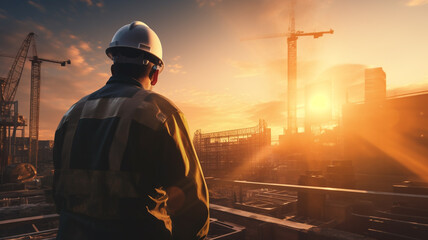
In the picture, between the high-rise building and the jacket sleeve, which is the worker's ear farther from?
the high-rise building

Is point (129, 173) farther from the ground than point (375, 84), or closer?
closer

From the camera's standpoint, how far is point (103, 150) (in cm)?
128

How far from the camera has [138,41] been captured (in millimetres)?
1650

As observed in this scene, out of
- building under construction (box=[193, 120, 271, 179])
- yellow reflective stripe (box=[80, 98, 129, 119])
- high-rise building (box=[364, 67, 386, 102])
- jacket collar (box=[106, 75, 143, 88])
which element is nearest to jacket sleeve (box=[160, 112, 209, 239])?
yellow reflective stripe (box=[80, 98, 129, 119])

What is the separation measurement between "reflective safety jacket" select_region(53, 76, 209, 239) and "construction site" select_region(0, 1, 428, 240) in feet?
8.19

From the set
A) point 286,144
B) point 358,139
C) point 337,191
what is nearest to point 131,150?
point 337,191

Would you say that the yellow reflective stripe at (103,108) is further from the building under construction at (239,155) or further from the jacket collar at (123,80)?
the building under construction at (239,155)

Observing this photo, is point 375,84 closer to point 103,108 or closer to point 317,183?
point 317,183

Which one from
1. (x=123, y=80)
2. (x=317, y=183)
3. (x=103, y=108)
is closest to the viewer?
(x=103, y=108)

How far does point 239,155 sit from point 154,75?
99.6ft

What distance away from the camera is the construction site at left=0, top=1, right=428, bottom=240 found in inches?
148

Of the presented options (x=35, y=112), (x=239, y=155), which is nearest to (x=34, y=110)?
(x=35, y=112)

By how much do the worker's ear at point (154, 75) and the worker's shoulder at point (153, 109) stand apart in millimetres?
357

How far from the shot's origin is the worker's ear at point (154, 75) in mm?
1715
